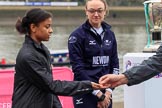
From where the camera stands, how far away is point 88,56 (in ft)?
13.1

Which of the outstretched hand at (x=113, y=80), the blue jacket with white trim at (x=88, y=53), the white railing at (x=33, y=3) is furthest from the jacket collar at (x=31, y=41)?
the white railing at (x=33, y=3)

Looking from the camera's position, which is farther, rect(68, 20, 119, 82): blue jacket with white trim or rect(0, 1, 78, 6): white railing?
rect(0, 1, 78, 6): white railing

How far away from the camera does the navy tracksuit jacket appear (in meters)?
3.98

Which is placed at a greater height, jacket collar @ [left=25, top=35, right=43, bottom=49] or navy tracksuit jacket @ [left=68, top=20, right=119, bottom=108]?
jacket collar @ [left=25, top=35, right=43, bottom=49]

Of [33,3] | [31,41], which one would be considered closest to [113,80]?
[31,41]

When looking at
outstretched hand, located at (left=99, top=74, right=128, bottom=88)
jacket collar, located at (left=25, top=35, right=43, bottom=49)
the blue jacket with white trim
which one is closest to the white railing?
the blue jacket with white trim

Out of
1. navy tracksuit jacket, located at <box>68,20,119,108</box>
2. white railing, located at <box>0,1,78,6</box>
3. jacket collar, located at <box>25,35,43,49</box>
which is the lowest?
white railing, located at <box>0,1,78,6</box>

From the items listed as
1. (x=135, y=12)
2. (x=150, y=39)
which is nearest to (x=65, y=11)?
(x=135, y=12)

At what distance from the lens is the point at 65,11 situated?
68.0 m

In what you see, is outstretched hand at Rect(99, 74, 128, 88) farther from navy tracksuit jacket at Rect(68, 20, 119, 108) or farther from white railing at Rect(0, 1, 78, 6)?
white railing at Rect(0, 1, 78, 6)

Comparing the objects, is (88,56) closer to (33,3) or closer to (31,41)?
(31,41)

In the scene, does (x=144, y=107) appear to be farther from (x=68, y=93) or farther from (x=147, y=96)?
(x=68, y=93)

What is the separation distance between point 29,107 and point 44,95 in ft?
0.42

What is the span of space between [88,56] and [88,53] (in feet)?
0.08
